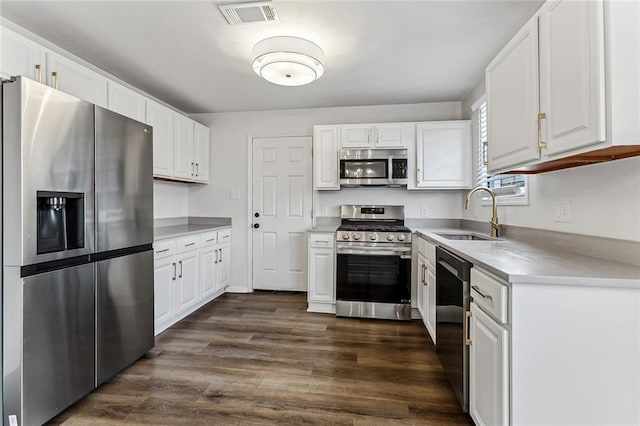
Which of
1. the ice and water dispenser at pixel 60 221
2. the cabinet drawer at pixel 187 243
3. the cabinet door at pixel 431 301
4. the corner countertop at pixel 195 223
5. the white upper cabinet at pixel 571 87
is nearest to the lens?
the white upper cabinet at pixel 571 87

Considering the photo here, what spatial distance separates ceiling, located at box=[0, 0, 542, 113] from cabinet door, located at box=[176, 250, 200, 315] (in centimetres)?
182

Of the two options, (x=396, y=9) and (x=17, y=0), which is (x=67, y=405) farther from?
(x=396, y=9)

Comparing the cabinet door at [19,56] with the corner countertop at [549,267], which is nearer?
the corner countertop at [549,267]

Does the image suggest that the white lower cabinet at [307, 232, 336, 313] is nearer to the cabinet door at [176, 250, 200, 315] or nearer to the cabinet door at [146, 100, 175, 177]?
the cabinet door at [176, 250, 200, 315]

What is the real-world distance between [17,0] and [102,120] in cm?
88

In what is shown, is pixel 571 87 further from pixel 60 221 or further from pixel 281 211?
pixel 281 211

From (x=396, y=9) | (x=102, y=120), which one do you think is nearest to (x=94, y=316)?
(x=102, y=120)

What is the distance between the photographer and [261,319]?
128 inches

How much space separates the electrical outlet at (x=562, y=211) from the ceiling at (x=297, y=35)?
4.12 feet

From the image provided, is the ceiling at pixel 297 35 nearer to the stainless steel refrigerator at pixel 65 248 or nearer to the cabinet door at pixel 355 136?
the cabinet door at pixel 355 136

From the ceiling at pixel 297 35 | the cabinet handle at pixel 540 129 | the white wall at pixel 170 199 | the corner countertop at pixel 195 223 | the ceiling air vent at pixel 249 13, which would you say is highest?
the ceiling at pixel 297 35

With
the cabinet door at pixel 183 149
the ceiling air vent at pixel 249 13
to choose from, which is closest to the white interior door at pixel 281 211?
the cabinet door at pixel 183 149

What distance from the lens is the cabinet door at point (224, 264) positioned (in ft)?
12.8

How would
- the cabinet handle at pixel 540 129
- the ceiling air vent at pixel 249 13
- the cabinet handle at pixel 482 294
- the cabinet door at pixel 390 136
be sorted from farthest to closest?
the cabinet door at pixel 390 136, the ceiling air vent at pixel 249 13, the cabinet handle at pixel 540 129, the cabinet handle at pixel 482 294
